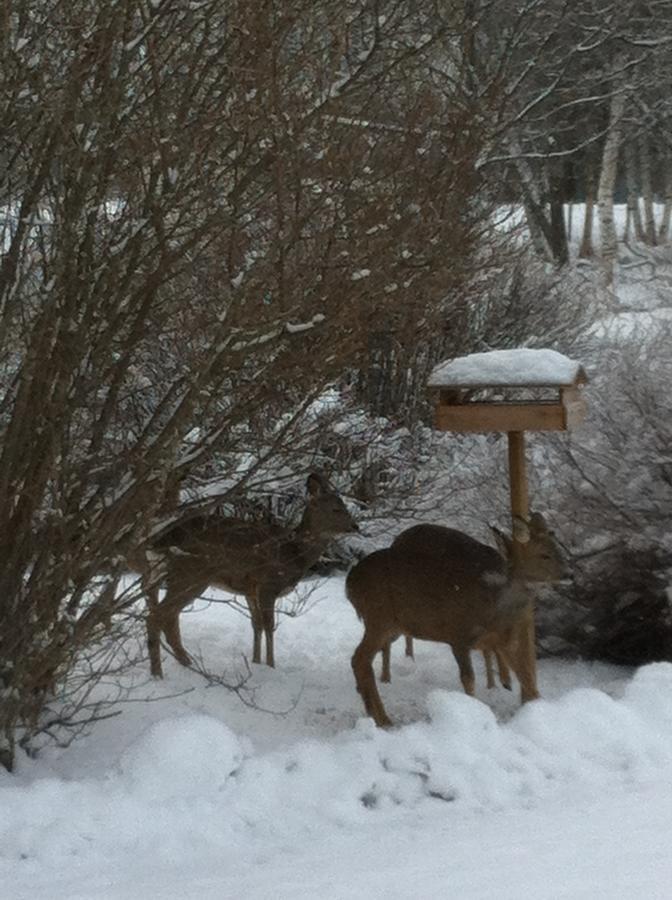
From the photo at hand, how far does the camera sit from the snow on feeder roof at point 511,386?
24.0 feet

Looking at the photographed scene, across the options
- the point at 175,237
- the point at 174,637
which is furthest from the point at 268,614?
the point at 175,237

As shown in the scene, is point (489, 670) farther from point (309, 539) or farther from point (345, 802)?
point (345, 802)

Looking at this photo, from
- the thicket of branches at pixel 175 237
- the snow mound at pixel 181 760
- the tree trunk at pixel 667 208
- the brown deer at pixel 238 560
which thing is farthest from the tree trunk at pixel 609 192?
the snow mound at pixel 181 760

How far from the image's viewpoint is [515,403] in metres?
7.59

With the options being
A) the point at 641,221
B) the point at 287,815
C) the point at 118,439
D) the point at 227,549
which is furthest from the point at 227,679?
the point at 641,221

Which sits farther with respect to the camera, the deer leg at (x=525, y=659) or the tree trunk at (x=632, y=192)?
the tree trunk at (x=632, y=192)

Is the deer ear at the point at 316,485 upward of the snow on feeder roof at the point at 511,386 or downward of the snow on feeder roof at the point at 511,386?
downward

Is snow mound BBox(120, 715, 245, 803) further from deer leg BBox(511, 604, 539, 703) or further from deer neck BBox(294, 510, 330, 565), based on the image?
deer neck BBox(294, 510, 330, 565)

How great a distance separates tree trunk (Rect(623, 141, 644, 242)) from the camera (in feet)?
100

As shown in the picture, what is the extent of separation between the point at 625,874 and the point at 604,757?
63.8 inches

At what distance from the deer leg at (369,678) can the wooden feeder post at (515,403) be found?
874mm

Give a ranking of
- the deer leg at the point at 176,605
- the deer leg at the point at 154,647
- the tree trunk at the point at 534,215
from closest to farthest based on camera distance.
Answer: the deer leg at the point at 176,605, the deer leg at the point at 154,647, the tree trunk at the point at 534,215

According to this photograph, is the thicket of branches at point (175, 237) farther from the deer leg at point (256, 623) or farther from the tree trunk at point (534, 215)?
the tree trunk at point (534, 215)

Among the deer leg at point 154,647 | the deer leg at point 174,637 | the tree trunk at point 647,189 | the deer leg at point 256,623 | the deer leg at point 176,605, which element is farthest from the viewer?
the tree trunk at point 647,189
